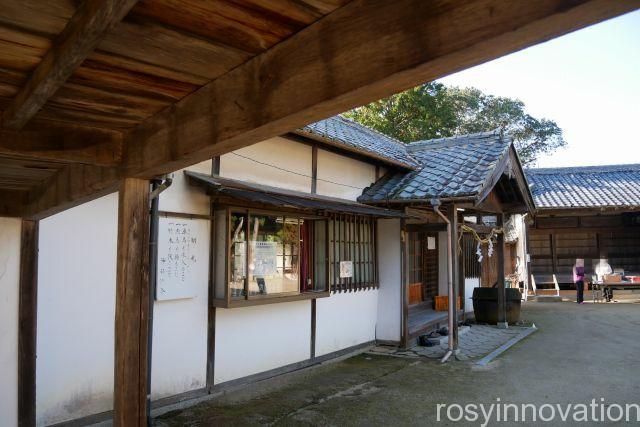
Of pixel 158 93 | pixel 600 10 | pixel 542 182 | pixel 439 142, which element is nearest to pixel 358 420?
pixel 158 93

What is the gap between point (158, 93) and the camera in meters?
2.34

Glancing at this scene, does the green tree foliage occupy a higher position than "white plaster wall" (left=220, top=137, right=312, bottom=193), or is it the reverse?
the green tree foliage

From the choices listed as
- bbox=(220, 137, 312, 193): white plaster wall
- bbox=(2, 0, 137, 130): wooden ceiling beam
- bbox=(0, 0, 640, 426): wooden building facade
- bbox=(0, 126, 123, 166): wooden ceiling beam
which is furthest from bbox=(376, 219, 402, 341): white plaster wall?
bbox=(2, 0, 137, 130): wooden ceiling beam

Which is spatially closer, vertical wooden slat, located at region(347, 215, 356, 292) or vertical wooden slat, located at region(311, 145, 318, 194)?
vertical wooden slat, located at region(311, 145, 318, 194)

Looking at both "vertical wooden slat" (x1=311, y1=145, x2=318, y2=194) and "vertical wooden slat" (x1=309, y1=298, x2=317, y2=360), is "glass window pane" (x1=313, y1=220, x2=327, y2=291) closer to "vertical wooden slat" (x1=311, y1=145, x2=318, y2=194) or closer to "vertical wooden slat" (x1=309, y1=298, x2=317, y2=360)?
"vertical wooden slat" (x1=309, y1=298, x2=317, y2=360)

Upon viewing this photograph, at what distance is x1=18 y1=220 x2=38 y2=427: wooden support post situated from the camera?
4633mm

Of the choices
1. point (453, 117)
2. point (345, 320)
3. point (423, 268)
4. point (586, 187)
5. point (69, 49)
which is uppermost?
point (453, 117)

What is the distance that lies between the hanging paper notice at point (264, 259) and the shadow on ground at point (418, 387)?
64.1 inches

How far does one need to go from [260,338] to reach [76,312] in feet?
9.22

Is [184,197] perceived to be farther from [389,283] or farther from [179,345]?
[389,283]

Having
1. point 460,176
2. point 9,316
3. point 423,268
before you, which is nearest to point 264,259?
point 9,316

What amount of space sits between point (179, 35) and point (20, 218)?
3.82 meters

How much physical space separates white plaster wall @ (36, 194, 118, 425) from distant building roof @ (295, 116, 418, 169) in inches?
135

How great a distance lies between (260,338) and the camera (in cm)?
718
